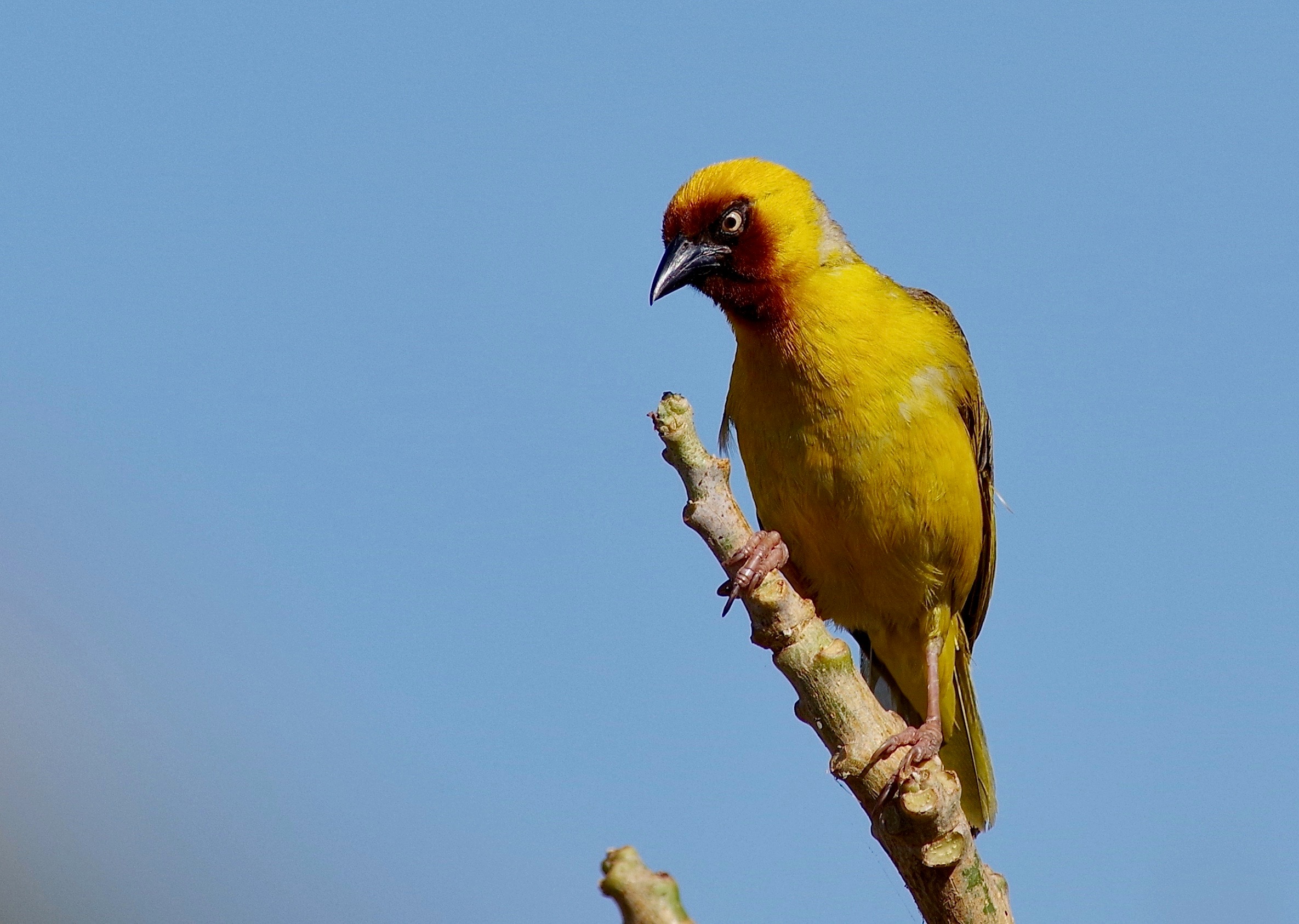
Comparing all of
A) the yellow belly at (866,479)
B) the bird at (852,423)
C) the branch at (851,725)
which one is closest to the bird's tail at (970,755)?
the bird at (852,423)

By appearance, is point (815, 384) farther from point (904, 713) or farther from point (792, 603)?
point (904, 713)

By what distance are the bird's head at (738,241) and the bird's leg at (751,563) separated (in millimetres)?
1267

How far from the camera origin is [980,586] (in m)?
5.72

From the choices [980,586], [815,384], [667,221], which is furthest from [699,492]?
[980,586]

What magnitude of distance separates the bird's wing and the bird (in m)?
0.01

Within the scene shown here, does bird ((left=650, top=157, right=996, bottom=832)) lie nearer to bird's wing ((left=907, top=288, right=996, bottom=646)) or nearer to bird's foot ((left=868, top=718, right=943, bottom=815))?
bird's wing ((left=907, top=288, right=996, bottom=646))

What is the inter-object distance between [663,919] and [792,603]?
160cm

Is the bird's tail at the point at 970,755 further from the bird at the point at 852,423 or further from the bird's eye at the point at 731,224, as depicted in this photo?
the bird's eye at the point at 731,224

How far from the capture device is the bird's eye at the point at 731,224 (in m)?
5.23

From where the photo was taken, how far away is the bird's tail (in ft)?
18.4

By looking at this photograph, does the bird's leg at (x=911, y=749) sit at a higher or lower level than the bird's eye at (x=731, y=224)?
lower

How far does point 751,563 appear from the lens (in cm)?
394

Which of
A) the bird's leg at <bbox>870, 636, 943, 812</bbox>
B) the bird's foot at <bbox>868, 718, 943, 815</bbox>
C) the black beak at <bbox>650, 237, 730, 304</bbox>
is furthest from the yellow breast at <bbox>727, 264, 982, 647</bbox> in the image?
the bird's foot at <bbox>868, 718, 943, 815</bbox>

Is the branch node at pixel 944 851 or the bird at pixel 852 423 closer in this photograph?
the branch node at pixel 944 851
